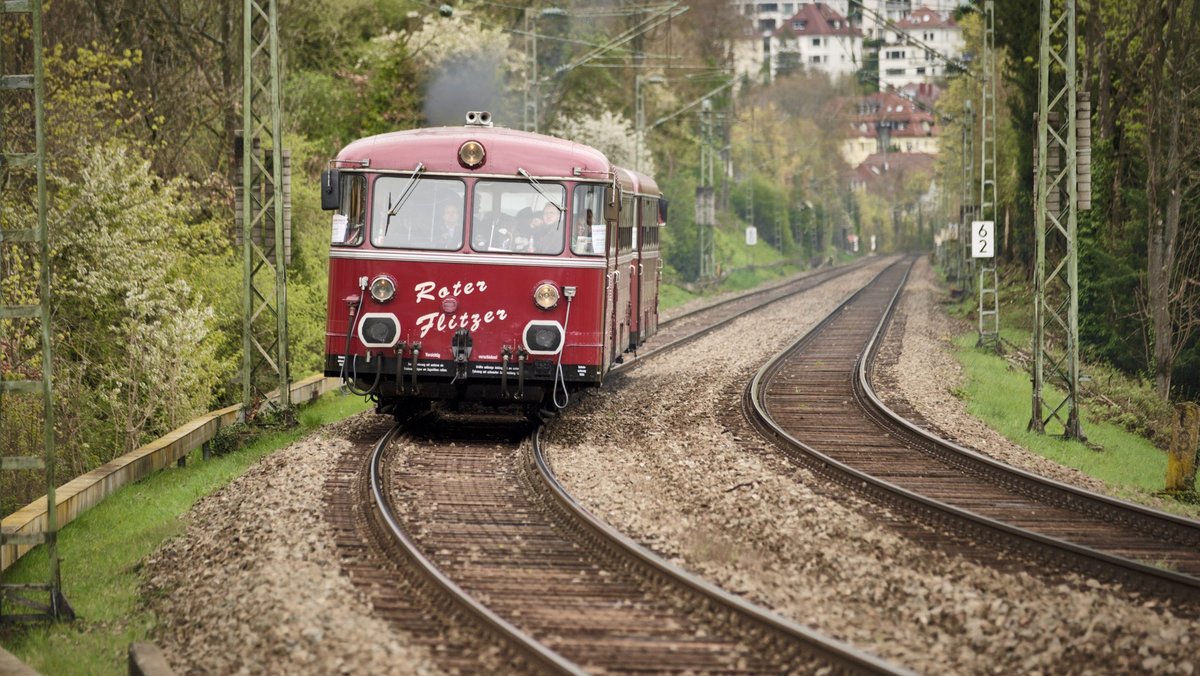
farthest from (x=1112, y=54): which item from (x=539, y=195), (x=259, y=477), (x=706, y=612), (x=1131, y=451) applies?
(x=706, y=612)

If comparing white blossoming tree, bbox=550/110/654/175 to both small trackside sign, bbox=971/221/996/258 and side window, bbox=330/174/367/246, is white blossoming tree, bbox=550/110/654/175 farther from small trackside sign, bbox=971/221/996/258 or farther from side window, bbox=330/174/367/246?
side window, bbox=330/174/367/246

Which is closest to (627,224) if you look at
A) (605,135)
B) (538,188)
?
(538,188)

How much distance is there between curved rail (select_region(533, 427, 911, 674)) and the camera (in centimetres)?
774

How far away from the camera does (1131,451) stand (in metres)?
19.2

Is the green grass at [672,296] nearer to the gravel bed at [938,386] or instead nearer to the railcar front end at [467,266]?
the gravel bed at [938,386]

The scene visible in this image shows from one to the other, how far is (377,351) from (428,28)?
33320 mm

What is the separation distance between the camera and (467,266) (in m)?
15.7

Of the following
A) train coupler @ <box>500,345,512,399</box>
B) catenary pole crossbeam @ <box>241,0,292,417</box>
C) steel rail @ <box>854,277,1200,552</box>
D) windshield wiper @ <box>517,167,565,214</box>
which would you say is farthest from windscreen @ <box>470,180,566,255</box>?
steel rail @ <box>854,277,1200,552</box>

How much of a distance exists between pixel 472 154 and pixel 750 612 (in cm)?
829

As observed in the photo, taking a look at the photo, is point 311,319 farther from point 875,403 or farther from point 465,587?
point 465,587

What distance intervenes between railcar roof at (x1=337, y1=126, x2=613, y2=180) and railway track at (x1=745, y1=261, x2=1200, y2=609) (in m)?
3.82

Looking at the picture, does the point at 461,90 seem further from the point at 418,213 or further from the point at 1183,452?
the point at 1183,452

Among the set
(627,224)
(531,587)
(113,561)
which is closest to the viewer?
(531,587)

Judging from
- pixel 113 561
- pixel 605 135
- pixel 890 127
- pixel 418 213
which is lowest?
pixel 113 561
